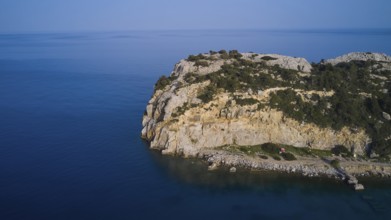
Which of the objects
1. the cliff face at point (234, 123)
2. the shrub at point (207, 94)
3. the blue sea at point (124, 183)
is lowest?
the blue sea at point (124, 183)

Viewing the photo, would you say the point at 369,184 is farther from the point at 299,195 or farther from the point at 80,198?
the point at 80,198

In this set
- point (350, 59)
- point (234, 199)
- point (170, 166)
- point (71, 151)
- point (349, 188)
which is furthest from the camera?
point (350, 59)

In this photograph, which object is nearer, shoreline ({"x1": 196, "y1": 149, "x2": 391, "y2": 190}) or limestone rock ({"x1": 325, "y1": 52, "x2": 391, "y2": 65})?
shoreline ({"x1": 196, "y1": 149, "x2": 391, "y2": 190})

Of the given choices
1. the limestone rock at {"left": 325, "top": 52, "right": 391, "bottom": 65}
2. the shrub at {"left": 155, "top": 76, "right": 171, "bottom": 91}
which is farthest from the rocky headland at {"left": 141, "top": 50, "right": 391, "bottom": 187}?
the limestone rock at {"left": 325, "top": 52, "right": 391, "bottom": 65}

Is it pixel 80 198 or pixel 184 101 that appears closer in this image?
pixel 80 198

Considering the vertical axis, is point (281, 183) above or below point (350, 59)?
below

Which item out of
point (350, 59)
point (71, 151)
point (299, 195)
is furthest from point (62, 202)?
point (350, 59)

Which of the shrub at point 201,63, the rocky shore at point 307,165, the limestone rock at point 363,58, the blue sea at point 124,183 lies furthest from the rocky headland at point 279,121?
the limestone rock at point 363,58

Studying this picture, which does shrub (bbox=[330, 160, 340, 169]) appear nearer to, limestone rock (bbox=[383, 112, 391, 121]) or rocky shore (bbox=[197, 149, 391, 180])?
rocky shore (bbox=[197, 149, 391, 180])

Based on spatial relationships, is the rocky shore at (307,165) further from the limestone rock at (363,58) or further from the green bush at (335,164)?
the limestone rock at (363,58)
